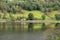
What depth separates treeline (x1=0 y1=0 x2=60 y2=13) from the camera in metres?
63.6

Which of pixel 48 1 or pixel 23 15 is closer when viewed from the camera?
pixel 23 15

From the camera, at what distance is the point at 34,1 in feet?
228

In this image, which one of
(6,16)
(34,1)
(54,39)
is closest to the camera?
(54,39)

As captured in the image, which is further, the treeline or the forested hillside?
the treeline

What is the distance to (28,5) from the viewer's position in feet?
215

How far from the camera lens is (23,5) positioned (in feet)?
214

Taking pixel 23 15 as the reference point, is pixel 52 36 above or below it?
above

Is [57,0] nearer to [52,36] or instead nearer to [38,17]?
[38,17]

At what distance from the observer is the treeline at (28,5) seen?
63.6m

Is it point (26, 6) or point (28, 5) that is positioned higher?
point (28, 5)

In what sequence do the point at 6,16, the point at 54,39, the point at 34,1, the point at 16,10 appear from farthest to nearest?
the point at 34,1 → the point at 16,10 → the point at 6,16 → the point at 54,39

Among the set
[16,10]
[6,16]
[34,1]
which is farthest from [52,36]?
[34,1]

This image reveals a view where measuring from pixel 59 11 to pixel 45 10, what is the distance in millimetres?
3727

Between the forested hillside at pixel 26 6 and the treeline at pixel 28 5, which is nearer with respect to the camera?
the forested hillside at pixel 26 6
